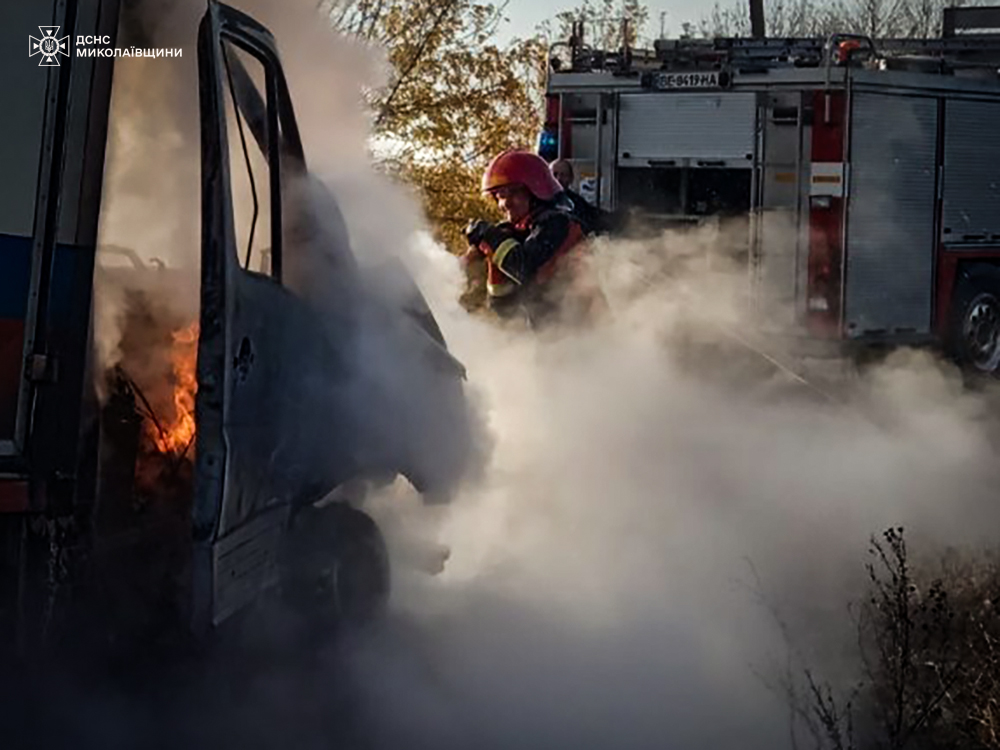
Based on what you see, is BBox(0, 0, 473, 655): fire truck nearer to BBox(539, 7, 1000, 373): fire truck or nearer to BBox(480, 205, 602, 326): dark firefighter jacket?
BBox(480, 205, 602, 326): dark firefighter jacket

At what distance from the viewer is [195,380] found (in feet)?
15.6

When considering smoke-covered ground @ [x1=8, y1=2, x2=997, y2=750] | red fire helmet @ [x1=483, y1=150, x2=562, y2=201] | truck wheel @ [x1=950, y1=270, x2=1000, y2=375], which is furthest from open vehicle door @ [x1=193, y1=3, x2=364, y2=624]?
truck wheel @ [x1=950, y1=270, x2=1000, y2=375]

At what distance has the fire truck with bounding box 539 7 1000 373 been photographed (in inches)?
542

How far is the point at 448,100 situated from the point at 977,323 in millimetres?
5886

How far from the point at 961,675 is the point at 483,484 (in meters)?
2.30

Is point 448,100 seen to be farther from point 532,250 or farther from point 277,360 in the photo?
point 277,360

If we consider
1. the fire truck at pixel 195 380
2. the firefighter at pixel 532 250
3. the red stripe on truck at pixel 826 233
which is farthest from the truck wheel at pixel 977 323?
the fire truck at pixel 195 380

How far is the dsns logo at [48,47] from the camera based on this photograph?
450cm

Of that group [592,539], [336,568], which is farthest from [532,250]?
[336,568]

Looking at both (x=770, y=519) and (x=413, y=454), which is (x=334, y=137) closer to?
(x=413, y=454)

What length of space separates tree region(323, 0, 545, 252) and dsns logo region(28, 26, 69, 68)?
10848 millimetres

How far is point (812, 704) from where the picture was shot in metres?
5.44

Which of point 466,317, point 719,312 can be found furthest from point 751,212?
point 466,317

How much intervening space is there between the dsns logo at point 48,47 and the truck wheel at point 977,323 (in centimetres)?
1211
